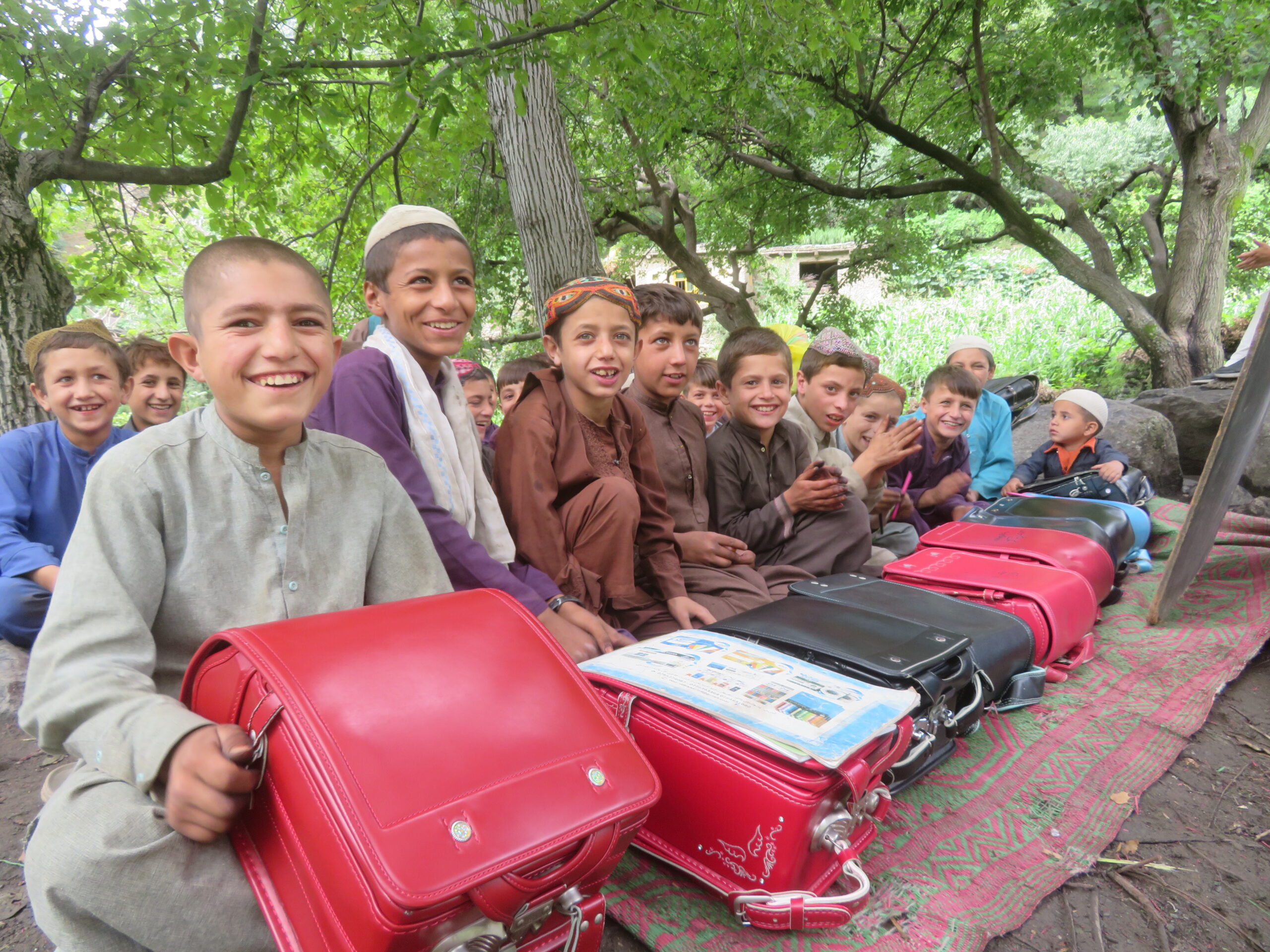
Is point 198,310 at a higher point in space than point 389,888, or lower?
higher

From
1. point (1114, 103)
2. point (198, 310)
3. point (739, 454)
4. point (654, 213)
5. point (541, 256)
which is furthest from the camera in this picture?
point (654, 213)

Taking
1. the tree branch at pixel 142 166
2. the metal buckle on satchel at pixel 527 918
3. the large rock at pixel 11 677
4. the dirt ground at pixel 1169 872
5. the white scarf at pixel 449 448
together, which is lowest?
the dirt ground at pixel 1169 872

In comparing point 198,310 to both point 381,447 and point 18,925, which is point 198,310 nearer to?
point 381,447

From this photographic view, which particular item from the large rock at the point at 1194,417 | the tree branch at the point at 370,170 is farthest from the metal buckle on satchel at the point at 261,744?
the large rock at the point at 1194,417

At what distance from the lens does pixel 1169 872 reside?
66.7 inches

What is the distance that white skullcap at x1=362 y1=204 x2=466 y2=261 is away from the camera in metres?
2.00

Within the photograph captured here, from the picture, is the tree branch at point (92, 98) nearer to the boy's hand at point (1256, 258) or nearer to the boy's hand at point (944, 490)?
the boy's hand at point (944, 490)

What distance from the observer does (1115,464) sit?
4180 mm

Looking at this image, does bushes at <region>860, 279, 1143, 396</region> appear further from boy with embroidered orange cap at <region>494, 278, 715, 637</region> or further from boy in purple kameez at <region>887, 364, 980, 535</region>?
boy with embroidered orange cap at <region>494, 278, 715, 637</region>

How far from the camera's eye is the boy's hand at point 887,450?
9.48ft

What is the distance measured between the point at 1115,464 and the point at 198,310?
15.3 ft

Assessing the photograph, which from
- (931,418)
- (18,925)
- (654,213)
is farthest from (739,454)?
(654,213)

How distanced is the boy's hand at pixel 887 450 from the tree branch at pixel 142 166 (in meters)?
3.05

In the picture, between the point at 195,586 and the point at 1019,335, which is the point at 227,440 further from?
the point at 1019,335
